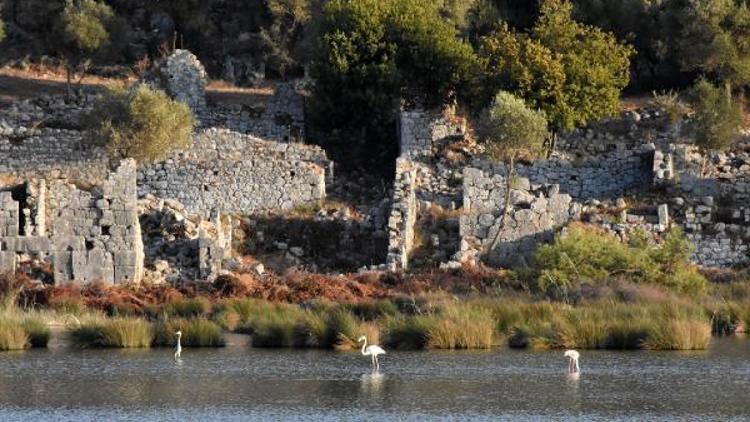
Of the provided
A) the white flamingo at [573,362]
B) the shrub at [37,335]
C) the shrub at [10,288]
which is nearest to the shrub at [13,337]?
the shrub at [37,335]

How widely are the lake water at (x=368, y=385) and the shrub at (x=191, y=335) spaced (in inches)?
19.6

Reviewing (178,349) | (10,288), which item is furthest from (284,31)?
(178,349)

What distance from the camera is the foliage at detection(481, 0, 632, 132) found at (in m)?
59.1

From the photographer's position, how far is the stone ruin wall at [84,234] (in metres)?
49.8

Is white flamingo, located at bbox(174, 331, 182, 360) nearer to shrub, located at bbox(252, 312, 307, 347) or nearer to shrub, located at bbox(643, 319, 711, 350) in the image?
shrub, located at bbox(252, 312, 307, 347)

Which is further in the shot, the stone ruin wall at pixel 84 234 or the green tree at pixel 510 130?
the green tree at pixel 510 130

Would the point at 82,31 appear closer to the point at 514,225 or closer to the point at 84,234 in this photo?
the point at 84,234

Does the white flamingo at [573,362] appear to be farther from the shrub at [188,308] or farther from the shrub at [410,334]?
the shrub at [188,308]

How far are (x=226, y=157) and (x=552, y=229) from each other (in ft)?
30.1

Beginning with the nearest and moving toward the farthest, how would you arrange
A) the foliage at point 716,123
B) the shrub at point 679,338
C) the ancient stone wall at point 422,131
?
the shrub at point 679,338
the foliage at point 716,123
the ancient stone wall at point 422,131

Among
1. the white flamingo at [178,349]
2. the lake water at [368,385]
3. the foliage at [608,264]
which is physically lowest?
the lake water at [368,385]

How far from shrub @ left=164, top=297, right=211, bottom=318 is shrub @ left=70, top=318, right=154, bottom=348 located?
2.92 meters

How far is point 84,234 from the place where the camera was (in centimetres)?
5041

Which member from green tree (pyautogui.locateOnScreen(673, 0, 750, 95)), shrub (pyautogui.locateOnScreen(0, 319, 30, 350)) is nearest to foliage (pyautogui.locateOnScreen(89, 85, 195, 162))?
green tree (pyautogui.locateOnScreen(673, 0, 750, 95))
